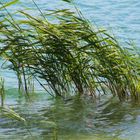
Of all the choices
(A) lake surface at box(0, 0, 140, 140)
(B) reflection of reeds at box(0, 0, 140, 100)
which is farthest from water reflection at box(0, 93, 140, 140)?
(B) reflection of reeds at box(0, 0, 140, 100)

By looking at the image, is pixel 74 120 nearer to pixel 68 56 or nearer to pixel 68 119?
pixel 68 119

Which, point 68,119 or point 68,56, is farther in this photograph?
point 68,119

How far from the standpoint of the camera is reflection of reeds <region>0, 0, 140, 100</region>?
4.61 meters

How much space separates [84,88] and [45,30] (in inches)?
60.9

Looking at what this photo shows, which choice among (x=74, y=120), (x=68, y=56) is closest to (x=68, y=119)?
(x=74, y=120)

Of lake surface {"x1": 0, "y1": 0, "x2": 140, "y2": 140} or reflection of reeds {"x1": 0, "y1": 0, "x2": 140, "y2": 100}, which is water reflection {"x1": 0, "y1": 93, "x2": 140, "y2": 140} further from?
reflection of reeds {"x1": 0, "y1": 0, "x2": 140, "y2": 100}

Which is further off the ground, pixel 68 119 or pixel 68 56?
pixel 68 56

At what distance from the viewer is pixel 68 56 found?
4973mm

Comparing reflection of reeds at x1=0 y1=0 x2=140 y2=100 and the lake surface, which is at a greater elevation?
reflection of reeds at x1=0 y1=0 x2=140 y2=100

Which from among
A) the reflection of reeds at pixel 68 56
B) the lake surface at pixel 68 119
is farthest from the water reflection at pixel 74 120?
the reflection of reeds at pixel 68 56

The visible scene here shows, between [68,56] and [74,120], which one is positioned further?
[74,120]

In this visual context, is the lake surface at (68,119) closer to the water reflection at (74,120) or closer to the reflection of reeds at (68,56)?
the water reflection at (74,120)

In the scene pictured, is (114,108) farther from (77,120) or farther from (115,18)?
(115,18)

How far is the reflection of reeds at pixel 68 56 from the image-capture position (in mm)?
4613
